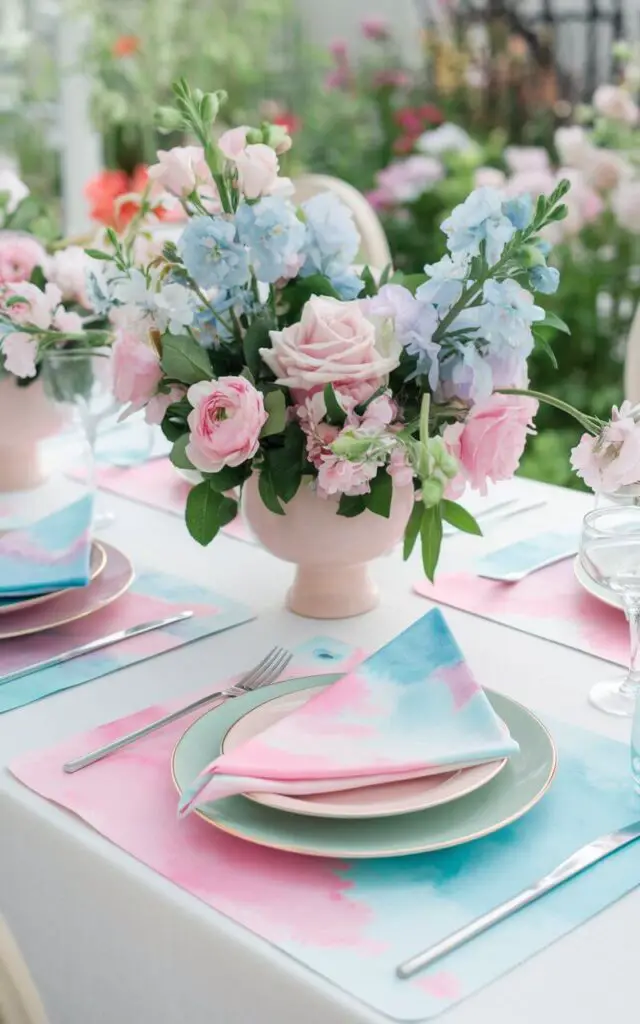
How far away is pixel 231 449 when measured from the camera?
0.98 metres

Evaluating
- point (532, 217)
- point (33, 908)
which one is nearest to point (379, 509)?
point (532, 217)

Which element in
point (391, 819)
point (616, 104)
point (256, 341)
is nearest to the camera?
point (391, 819)

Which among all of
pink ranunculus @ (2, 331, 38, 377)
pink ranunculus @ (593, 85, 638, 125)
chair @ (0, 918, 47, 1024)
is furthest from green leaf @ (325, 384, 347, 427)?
pink ranunculus @ (593, 85, 638, 125)

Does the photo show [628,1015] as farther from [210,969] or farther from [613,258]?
[613,258]

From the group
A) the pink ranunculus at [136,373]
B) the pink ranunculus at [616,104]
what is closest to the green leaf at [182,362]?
the pink ranunculus at [136,373]

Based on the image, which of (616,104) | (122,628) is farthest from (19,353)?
(616,104)

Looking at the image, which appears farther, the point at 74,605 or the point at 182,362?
the point at 74,605

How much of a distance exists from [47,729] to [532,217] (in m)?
0.55

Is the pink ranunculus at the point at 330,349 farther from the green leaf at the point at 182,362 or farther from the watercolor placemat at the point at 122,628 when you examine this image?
the watercolor placemat at the point at 122,628

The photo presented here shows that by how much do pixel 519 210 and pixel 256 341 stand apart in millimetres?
242

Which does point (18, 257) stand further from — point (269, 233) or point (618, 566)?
point (618, 566)

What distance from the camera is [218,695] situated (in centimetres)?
100

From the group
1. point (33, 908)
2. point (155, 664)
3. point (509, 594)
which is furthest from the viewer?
point (509, 594)

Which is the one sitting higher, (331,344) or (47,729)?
(331,344)
